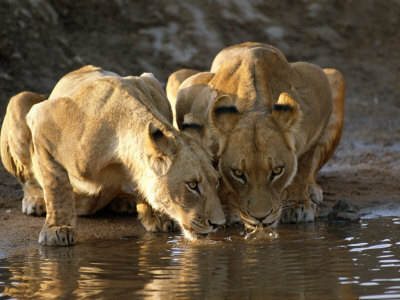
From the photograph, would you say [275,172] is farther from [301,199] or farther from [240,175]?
[301,199]

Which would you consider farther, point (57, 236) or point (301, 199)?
point (301, 199)

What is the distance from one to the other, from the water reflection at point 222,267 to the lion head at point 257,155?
32 centimetres

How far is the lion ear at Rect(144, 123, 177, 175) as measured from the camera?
247 inches

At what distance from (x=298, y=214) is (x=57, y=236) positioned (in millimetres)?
2456

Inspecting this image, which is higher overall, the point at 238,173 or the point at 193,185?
the point at 238,173

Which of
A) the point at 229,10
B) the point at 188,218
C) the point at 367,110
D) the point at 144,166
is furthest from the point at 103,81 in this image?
the point at 229,10

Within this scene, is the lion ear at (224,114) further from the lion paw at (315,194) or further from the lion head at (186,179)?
the lion paw at (315,194)

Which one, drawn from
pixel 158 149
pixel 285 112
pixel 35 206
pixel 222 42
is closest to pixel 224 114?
pixel 285 112

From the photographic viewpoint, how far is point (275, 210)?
6746 mm

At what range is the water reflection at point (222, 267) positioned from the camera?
495 centimetres

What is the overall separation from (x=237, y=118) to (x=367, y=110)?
646cm

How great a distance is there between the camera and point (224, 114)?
711 cm

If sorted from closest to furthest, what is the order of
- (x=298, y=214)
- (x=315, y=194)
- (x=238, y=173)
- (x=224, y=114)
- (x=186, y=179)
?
(x=186, y=179) < (x=238, y=173) < (x=224, y=114) < (x=298, y=214) < (x=315, y=194)

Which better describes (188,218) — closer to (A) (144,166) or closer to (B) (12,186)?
(A) (144,166)
